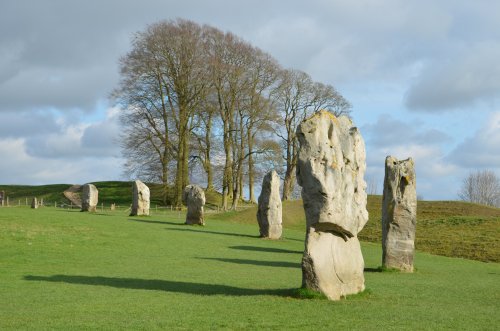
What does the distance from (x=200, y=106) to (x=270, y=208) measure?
26.1m

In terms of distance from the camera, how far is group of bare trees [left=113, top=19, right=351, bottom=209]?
54.3 metres

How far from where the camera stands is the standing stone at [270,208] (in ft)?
108

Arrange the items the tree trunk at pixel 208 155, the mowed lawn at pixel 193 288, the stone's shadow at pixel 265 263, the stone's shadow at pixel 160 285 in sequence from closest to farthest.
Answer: the mowed lawn at pixel 193 288 < the stone's shadow at pixel 160 285 < the stone's shadow at pixel 265 263 < the tree trunk at pixel 208 155

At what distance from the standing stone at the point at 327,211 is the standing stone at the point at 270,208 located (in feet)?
60.6

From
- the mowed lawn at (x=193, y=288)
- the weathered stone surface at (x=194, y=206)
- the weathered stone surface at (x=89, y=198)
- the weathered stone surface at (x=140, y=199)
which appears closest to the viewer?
the mowed lawn at (x=193, y=288)

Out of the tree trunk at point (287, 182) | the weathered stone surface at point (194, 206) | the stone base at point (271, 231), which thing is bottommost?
the stone base at point (271, 231)

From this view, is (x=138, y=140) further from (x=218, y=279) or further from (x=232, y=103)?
(x=218, y=279)

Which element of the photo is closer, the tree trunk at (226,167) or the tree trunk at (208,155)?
the tree trunk at (226,167)

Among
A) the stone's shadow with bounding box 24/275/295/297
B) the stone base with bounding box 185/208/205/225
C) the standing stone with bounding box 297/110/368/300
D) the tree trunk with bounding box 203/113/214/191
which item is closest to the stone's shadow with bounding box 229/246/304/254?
the stone base with bounding box 185/208/205/225

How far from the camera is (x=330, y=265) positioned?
13617mm

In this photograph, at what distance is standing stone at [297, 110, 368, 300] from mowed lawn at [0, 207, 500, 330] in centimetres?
48

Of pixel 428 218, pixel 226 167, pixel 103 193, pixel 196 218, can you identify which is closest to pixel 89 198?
pixel 196 218

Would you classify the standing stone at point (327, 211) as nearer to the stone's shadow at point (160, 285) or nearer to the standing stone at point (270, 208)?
the stone's shadow at point (160, 285)

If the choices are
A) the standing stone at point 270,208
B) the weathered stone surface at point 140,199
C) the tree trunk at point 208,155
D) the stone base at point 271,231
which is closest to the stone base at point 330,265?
the standing stone at point 270,208
